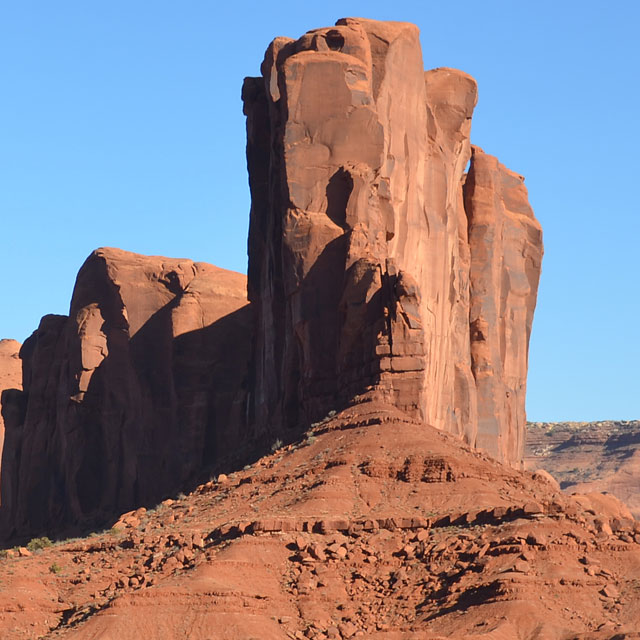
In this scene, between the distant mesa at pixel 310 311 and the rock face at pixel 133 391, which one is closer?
the distant mesa at pixel 310 311

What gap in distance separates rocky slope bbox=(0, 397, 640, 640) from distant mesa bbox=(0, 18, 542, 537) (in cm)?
479

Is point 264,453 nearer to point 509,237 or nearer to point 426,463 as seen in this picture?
point 426,463

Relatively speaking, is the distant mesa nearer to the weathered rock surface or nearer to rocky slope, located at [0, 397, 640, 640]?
rocky slope, located at [0, 397, 640, 640]

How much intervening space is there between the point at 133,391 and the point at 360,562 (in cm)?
3680

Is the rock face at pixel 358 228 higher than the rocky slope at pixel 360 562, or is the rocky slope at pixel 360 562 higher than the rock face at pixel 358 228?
the rock face at pixel 358 228

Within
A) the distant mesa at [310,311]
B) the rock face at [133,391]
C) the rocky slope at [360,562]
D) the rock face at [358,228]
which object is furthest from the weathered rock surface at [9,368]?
the rocky slope at [360,562]

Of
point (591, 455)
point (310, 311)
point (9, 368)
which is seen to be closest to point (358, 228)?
point (310, 311)

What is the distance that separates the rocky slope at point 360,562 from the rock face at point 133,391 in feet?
76.8

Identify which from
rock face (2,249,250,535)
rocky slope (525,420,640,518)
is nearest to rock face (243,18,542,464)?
rock face (2,249,250,535)

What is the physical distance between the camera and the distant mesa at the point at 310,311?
61.5m

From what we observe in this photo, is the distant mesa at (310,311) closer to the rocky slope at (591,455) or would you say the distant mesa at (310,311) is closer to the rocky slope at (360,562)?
the rocky slope at (360,562)

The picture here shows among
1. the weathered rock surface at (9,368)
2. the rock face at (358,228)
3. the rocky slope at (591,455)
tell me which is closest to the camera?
the rock face at (358,228)

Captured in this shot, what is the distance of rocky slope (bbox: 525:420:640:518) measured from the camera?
449 ft

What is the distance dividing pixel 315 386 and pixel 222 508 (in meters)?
9.21
